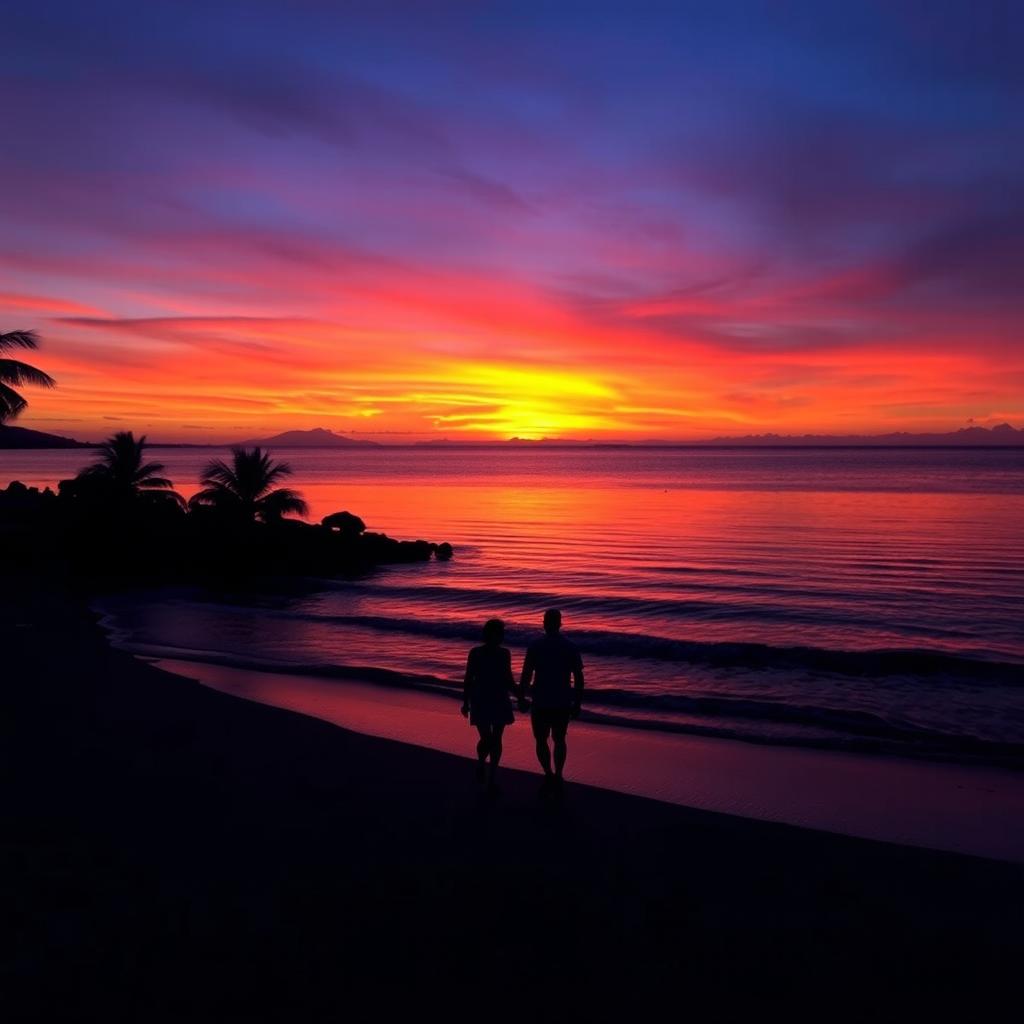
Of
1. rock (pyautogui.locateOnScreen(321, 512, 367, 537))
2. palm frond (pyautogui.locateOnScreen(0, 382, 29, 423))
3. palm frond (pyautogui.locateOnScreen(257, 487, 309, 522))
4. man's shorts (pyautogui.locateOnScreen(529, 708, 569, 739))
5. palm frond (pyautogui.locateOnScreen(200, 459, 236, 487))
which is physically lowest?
man's shorts (pyautogui.locateOnScreen(529, 708, 569, 739))

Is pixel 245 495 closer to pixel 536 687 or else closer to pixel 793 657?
pixel 793 657

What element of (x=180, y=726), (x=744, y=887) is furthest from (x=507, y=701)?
(x=180, y=726)

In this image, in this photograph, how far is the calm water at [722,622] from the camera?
14477 mm

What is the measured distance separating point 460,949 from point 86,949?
8.45 ft

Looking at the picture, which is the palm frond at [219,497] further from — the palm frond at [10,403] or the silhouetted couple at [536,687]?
the silhouetted couple at [536,687]

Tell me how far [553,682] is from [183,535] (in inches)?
1201

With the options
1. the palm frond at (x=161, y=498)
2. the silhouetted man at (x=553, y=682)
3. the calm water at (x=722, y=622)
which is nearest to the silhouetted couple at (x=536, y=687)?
the silhouetted man at (x=553, y=682)

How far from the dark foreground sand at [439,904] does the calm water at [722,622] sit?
5346 mm

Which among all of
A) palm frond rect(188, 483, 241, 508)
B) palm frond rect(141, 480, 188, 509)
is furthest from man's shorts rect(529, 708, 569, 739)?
palm frond rect(141, 480, 188, 509)

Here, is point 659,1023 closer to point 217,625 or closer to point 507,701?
point 507,701

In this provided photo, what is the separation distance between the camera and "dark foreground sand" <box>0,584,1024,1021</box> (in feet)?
17.9

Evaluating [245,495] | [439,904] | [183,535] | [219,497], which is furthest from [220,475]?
[439,904]

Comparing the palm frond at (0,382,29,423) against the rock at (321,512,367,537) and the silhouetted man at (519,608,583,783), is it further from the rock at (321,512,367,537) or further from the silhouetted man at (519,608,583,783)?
the silhouetted man at (519,608,583,783)

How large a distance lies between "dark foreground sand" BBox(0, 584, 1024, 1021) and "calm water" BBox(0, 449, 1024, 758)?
5346mm
